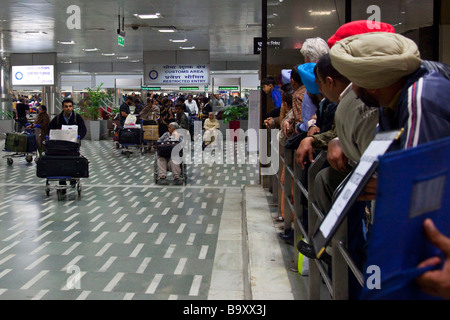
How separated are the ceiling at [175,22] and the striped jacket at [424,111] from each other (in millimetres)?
5142

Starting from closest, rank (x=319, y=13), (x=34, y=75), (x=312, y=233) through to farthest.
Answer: (x=312, y=233), (x=319, y=13), (x=34, y=75)

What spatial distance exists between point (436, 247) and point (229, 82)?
2788 cm

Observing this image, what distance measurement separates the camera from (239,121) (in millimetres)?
18453

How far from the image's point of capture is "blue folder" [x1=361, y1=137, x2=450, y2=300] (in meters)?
0.99

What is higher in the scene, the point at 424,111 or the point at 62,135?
the point at 424,111

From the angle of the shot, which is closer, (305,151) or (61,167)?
(305,151)

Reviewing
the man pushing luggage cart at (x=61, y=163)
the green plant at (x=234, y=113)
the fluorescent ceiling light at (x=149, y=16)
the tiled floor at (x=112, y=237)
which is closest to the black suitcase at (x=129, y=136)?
the fluorescent ceiling light at (x=149, y=16)

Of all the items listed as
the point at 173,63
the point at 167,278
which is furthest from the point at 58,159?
the point at 173,63

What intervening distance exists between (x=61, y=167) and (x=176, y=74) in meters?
13.5

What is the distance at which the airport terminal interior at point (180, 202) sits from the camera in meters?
3.80

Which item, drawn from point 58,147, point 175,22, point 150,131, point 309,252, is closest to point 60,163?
point 58,147

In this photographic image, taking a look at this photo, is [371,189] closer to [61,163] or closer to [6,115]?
[61,163]

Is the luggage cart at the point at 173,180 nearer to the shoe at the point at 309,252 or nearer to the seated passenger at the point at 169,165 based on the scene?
the seated passenger at the point at 169,165

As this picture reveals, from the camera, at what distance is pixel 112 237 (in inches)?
214
